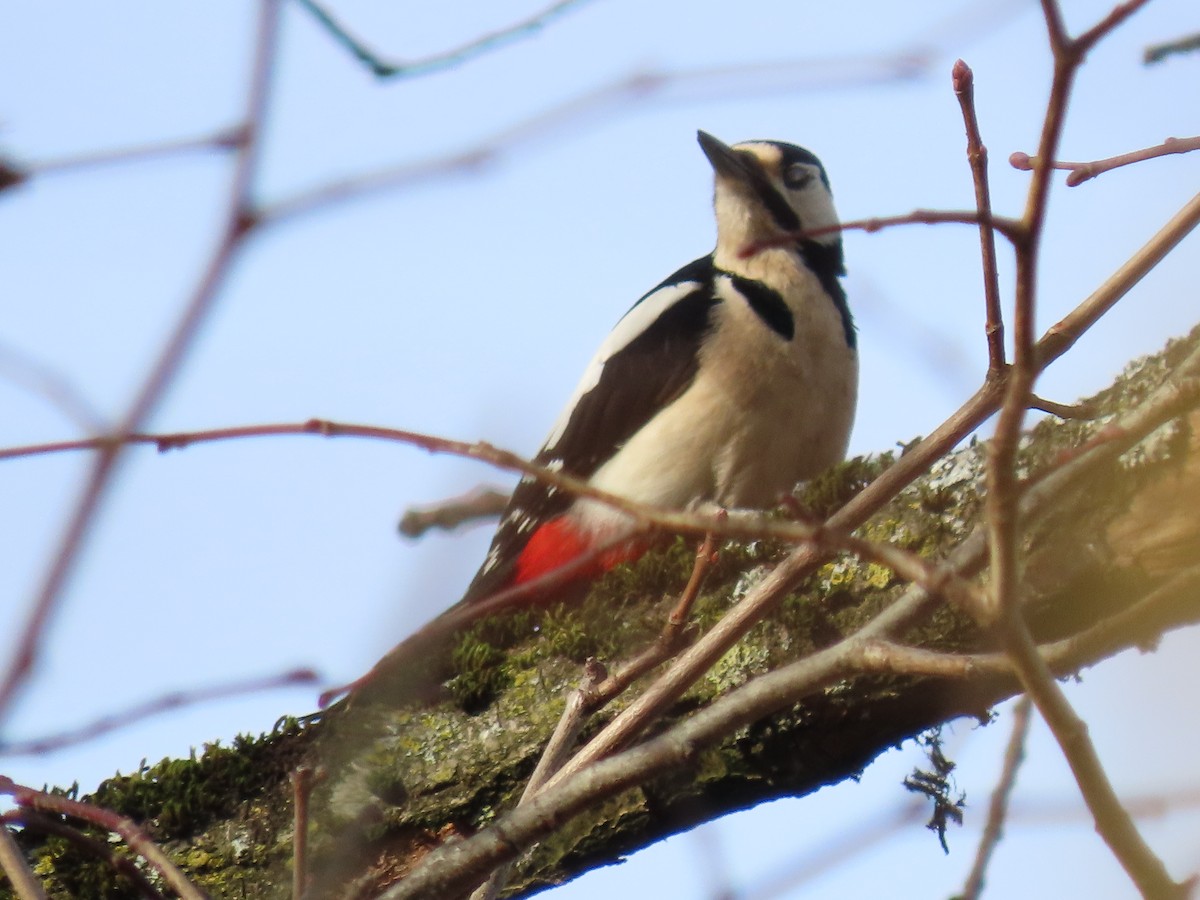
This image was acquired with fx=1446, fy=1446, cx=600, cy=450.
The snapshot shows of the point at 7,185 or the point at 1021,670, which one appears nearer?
the point at 7,185

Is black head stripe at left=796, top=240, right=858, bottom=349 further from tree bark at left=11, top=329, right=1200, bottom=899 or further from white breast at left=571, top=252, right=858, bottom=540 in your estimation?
tree bark at left=11, top=329, right=1200, bottom=899

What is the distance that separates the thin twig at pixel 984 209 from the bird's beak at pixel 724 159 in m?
3.10

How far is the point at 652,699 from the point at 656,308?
9.20ft

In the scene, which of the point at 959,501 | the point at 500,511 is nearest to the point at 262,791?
the point at 500,511

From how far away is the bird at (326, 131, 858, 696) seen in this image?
4035 mm

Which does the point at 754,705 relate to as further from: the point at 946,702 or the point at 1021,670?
the point at 946,702

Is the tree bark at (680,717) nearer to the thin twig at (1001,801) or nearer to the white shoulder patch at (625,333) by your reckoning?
the thin twig at (1001,801)

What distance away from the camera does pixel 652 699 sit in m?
1.83

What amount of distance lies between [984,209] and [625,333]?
3011 mm

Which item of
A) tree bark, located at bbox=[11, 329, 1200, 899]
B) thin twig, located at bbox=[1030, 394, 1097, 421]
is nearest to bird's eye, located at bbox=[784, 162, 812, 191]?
tree bark, located at bbox=[11, 329, 1200, 899]

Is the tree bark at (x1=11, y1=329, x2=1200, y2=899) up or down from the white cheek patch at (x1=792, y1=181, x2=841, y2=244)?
down

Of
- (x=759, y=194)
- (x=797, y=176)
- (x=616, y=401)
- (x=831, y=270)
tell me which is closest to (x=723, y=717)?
(x=616, y=401)

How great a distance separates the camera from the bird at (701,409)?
159 inches

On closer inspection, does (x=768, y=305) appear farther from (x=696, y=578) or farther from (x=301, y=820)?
(x=301, y=820)
